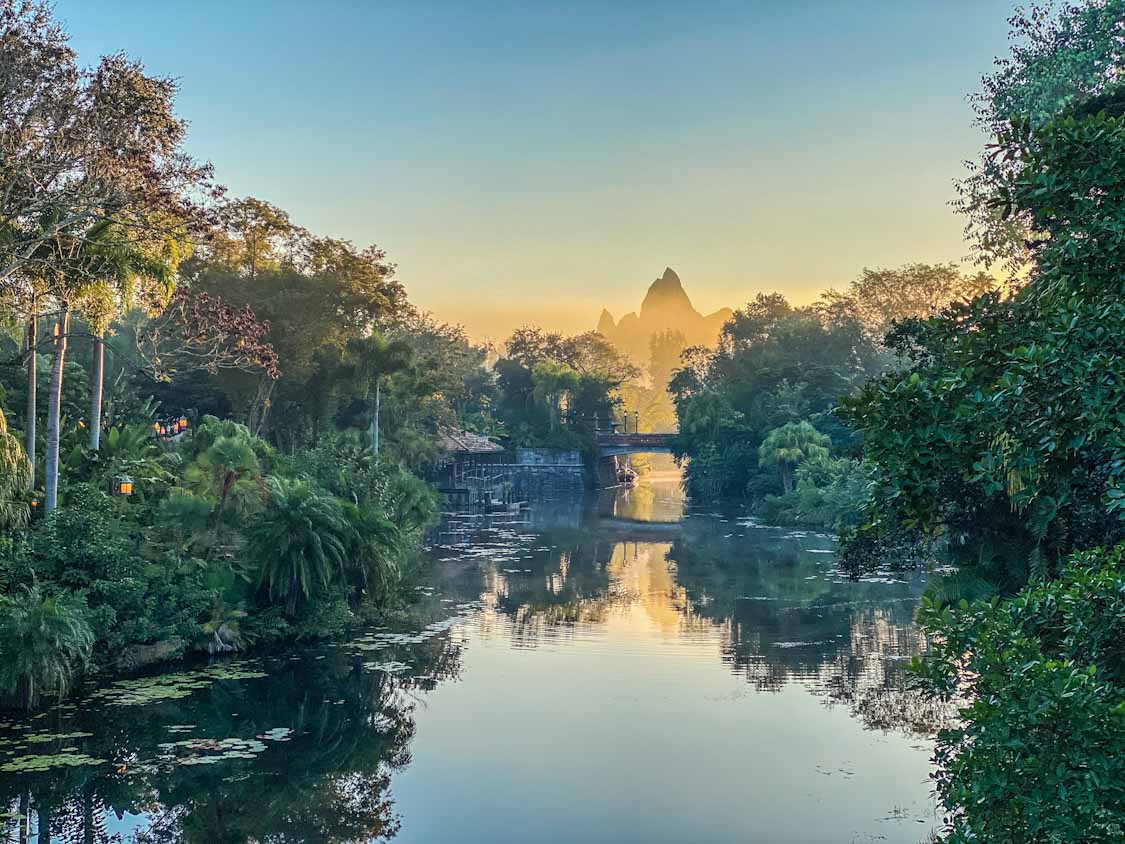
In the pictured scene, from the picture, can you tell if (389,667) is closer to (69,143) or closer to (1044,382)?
(69,143)

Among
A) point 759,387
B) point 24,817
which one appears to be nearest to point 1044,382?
point 24,817

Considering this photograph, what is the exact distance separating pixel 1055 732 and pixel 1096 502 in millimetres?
5736

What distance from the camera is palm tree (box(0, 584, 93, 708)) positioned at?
48.4 ft

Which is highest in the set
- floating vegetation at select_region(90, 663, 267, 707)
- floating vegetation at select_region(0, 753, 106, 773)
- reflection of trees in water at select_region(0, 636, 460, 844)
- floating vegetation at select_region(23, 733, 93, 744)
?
floating vegetation at select_region(90, 663, 267, 707)

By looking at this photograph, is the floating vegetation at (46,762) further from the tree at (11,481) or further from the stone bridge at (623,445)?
the stone bridge at (623,445)

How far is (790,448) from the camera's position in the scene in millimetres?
51812

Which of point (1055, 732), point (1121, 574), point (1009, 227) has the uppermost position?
point (1009, 227)

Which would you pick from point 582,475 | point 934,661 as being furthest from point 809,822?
point 582,475

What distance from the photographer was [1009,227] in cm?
2753

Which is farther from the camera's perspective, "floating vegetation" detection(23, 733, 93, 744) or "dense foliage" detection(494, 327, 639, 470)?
"dense foliage" detection(494, 327, 639, 470)

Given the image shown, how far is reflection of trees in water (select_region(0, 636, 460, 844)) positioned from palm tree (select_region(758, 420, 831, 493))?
3593cm

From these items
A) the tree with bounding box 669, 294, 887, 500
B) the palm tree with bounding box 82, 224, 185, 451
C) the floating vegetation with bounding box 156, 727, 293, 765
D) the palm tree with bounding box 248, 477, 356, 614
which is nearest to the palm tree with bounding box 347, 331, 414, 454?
the tree with bounding box 669, 294, 887, 500

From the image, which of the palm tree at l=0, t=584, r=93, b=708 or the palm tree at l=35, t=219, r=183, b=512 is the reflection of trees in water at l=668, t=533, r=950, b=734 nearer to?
the palm tree at l=0, t=584, r=93, b=708

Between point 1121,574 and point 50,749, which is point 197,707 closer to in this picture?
point 50,749
